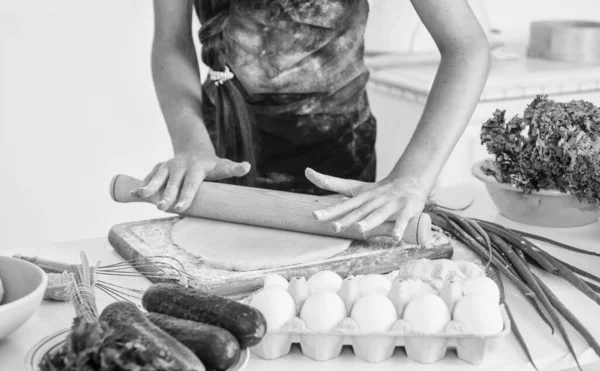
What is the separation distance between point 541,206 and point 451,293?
0.62m

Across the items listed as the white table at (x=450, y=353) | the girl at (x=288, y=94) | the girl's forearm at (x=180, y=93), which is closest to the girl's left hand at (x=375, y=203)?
the girl at (x=288, y=94)

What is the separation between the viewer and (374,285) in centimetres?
A: 111

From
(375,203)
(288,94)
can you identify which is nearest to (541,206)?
(375,203)

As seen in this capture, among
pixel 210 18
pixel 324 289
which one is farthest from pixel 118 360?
pixel 210 18

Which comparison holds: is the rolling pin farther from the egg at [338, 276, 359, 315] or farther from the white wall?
Result: the white wall

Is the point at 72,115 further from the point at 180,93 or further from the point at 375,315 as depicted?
the point at 375,315

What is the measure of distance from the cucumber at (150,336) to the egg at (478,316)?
36 cm

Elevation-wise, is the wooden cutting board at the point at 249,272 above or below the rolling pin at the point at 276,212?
below

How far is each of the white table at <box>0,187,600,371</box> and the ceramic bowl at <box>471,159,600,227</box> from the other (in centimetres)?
A: 8

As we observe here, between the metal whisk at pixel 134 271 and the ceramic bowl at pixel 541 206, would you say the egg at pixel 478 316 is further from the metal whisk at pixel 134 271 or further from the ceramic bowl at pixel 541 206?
the ceramic bowl at pixel 541 206

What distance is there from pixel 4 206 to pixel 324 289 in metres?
2.55

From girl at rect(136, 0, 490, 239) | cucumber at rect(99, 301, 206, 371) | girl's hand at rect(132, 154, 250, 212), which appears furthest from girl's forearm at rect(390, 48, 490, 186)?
cucumber at rect(99, 301, 206, 371)

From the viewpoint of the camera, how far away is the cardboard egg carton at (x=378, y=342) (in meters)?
1.04

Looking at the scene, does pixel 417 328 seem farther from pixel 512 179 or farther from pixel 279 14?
pixel 279 14
